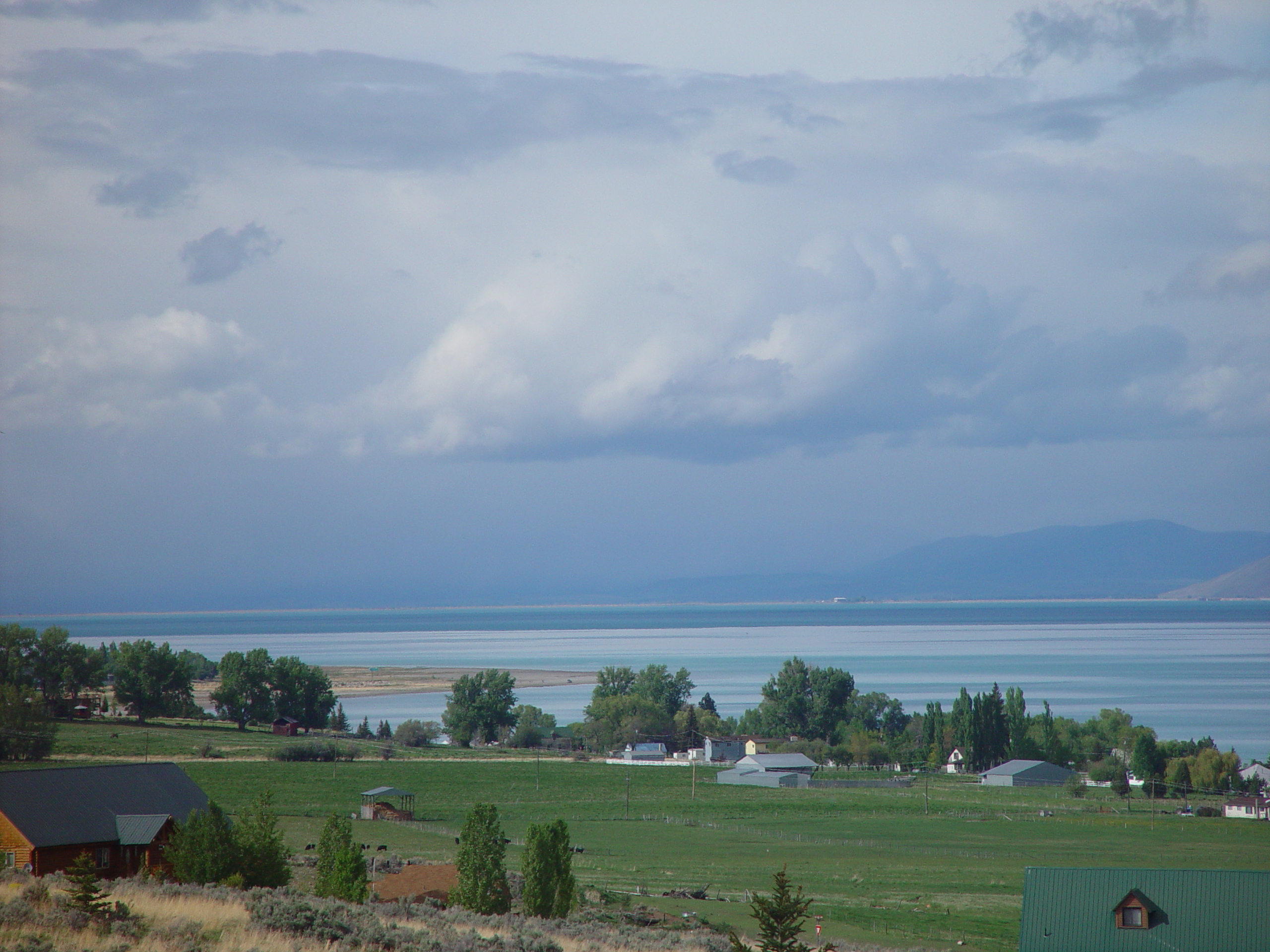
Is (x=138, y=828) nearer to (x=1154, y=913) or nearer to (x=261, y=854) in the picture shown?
(x=261, y=854)

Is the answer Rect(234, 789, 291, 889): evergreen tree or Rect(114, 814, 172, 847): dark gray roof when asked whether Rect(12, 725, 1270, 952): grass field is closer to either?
Rect(234, 789, 291, 889): evergreen tree

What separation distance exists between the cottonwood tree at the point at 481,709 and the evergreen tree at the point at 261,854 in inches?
3206

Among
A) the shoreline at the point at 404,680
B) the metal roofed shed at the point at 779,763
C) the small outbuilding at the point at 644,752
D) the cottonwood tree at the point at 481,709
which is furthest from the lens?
the shoreline at the point at 404,680

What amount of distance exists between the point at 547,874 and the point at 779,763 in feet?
187

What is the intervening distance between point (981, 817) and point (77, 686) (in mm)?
76973

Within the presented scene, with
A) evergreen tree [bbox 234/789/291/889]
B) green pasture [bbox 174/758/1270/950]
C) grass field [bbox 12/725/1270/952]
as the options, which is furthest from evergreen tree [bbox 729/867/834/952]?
green pasture [bbox 174/758/1270/950]

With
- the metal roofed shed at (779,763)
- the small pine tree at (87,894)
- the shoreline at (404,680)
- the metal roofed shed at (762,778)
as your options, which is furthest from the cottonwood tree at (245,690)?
the small pine tree at (87,894)

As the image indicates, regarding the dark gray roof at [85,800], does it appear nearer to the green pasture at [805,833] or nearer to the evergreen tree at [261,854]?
the evergreen tree at [261,854]

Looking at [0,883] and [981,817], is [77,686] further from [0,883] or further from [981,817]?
[0,883]

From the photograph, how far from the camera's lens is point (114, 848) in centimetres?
2386

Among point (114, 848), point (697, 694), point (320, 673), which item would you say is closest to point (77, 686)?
point (320, 673)

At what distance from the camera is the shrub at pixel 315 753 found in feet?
248

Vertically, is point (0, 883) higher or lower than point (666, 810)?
higher

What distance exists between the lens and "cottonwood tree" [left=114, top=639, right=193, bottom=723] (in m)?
96.0
